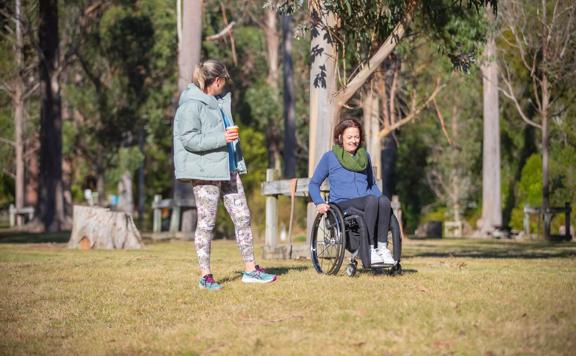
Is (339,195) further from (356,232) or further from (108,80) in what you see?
(108,80)

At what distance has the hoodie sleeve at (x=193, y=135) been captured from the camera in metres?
9.38

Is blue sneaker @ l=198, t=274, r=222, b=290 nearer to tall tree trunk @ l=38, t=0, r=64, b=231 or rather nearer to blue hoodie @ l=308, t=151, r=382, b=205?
blue hoodie @ l=308, t=151, r=382, b=205

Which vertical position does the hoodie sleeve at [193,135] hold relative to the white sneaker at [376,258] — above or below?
above

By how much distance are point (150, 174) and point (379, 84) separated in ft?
Answer: 121

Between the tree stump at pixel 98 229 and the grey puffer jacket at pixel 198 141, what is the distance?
9749 millimetres

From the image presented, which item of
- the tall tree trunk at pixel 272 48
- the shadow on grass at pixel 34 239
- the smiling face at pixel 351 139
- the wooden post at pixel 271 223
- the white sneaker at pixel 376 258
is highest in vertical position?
the tall tree trunk at pixel 272 48

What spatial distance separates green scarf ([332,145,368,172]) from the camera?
35.2ft

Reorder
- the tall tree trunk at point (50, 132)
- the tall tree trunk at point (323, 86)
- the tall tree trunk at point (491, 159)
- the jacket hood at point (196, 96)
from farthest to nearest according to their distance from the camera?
1. the tall tree trunk at point (50, 132)
2. the tall tree trunk at point (491, 159)
3. the tall tree trunk at point (323, 86)
4. the jacket hood at point (196, 96)

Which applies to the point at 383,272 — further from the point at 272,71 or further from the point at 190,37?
the point at 272,71

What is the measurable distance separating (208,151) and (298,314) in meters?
2.27

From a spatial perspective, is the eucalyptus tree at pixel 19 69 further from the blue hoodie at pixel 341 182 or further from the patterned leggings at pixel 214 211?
the patterned leggings at pixel 214 211

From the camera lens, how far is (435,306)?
7973 mm

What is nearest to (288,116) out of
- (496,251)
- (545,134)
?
(545,134)

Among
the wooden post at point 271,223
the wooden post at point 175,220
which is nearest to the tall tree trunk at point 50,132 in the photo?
the wooden post at point 175,220
